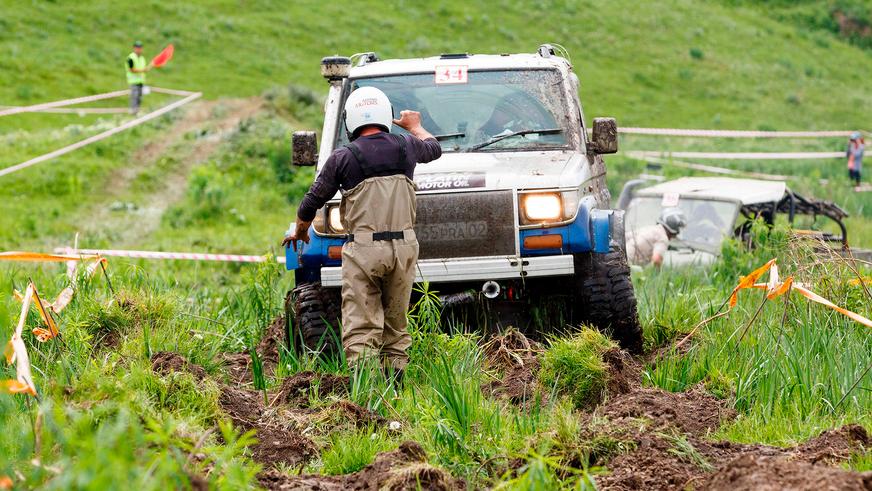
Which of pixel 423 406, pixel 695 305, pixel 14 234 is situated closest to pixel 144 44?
pixel 14 234

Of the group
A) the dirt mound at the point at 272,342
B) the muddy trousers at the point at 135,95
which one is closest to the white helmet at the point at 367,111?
the dirt mound at the point at 272,342

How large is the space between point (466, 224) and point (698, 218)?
625 cm

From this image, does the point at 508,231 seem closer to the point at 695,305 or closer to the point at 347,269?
the point at 347,269

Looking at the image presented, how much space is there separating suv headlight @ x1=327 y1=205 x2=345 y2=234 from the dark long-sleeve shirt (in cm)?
54

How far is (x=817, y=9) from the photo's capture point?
184ft

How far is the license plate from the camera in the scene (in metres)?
7.55

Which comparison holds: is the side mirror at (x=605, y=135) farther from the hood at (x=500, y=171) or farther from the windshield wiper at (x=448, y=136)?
the windshield wiper at (x=448, y=136)

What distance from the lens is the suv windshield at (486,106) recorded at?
837 centimetres

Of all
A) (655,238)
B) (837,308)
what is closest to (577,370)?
(837,308)

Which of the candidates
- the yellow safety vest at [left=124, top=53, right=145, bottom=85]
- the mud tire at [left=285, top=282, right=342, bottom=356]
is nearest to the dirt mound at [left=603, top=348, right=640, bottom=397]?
the mud tire at [left=285, top=282, right=342, bottom=356]

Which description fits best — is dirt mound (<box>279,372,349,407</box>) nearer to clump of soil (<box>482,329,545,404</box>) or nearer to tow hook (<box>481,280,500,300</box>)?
clump of soil (<box>482,329,545,404</box>)

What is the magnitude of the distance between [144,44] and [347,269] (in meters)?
32.6

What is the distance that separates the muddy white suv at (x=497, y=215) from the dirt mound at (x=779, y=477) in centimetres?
307

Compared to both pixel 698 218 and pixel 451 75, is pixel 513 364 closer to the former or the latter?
pixel 451 75
